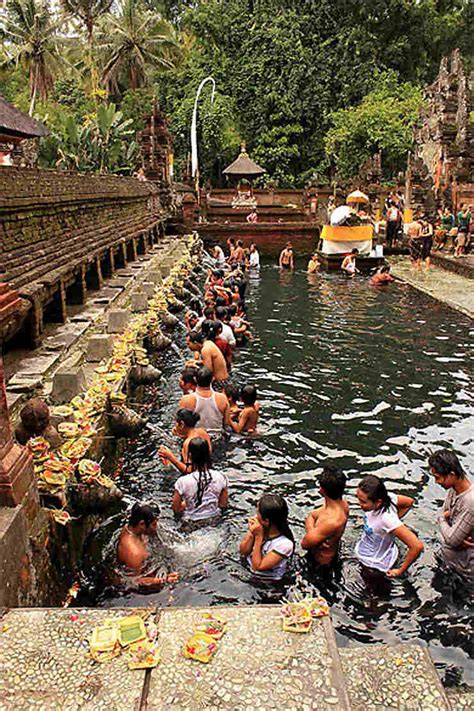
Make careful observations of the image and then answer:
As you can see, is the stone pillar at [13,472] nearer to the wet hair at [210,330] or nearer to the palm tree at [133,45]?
the wet hair at [210,330]

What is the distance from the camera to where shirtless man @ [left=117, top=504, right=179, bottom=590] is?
217 inches

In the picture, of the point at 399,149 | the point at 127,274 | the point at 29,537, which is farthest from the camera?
the point at 399,149

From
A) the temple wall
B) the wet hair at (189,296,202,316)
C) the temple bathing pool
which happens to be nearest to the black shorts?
the temple bathing pool

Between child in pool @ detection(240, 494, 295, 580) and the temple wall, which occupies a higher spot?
the temple wall

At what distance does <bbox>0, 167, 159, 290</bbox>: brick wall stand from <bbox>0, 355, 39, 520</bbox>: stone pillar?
495 centimetres

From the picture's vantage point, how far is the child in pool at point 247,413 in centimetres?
845

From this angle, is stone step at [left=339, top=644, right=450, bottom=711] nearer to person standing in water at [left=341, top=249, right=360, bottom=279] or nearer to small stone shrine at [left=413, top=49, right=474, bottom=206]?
person standing in water at [left=341, top=249, right=360, bottom=279]

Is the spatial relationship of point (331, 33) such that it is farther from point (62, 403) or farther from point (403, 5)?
point (62, 403)

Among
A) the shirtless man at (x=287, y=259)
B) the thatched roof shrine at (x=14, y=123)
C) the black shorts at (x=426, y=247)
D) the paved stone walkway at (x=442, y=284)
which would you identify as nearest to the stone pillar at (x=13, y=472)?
the thatched roof shrine at (x=14, y=123)

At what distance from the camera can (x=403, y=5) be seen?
42188 millimetres

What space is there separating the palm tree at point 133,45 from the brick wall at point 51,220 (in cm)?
2877

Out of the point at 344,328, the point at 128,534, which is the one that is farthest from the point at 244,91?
the point at 128,534

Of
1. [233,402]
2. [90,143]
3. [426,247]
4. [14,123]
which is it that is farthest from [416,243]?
[90,143]

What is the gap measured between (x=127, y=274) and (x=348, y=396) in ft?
31.3
